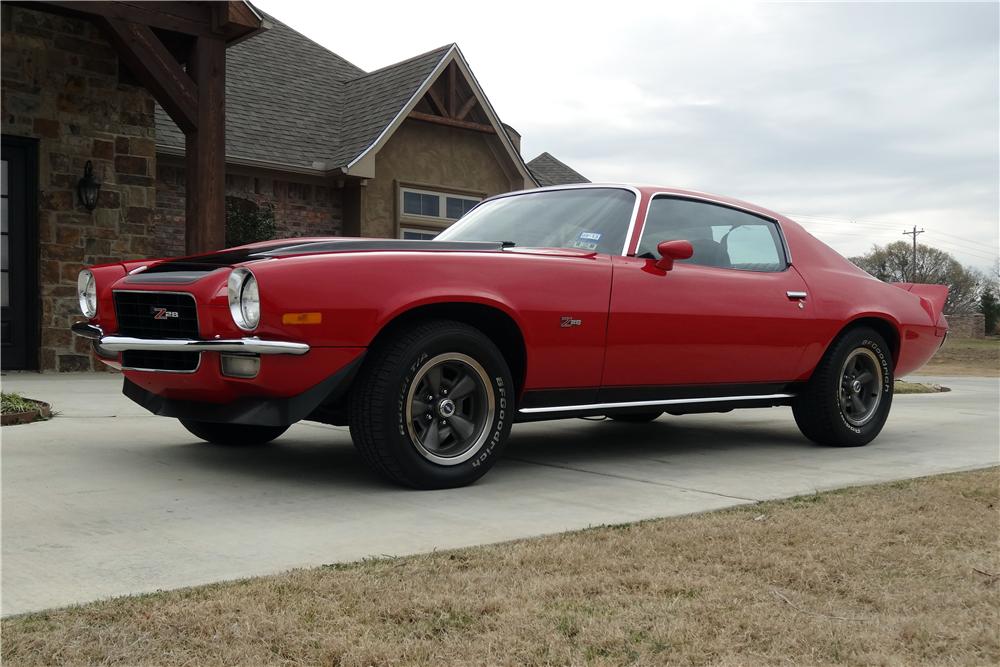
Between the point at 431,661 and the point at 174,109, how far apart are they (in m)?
9.19

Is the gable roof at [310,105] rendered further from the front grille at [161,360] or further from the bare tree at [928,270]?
the bare tree at [928,270]

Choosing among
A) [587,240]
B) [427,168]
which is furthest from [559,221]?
[427,168]

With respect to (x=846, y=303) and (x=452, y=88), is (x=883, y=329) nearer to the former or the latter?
(x=846, y=303)

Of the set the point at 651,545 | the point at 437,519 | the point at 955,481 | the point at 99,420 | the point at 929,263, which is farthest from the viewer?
the point at 929,263

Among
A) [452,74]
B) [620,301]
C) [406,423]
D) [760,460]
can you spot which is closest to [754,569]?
[406,423]

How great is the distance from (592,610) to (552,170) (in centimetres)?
2424

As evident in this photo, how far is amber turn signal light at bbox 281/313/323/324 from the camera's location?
4066 millimetres

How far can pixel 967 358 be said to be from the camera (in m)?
32.6

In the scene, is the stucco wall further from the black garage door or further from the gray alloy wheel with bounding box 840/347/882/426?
the gray alloy wheel with bounding box 840/347/882/426

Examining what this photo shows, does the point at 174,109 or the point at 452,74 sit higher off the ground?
the point at 452,74

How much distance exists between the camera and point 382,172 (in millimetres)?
17031

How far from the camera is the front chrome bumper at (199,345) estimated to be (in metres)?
4.04

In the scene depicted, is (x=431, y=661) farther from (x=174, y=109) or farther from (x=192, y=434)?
(x=174, y=109)

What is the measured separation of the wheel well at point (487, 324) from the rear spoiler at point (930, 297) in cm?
338
